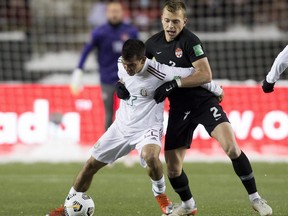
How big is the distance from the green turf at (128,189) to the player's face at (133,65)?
166cm

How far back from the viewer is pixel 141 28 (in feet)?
65.5

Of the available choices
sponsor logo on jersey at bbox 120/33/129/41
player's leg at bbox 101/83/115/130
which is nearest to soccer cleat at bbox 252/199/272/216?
player's leg at bbox 101/83/115/130

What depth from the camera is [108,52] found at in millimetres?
14352

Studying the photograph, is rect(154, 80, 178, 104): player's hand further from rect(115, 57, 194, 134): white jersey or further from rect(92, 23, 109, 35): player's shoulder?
rect(92, 23, 109, 35): player's shoulder

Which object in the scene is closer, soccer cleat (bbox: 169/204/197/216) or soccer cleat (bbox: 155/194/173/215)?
soccer cleat (bbox: 155/194/173/215)

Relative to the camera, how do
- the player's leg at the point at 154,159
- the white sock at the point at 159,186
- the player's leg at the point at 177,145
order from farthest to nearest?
1. the player's leg at the point at 177,145
2. the white sock at the point at 159,186
3. the player's leg at the point at 154,159

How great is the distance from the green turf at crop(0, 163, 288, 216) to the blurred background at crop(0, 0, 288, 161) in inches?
15.9

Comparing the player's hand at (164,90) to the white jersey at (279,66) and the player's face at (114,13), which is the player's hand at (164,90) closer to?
the white jersey at (279,66)

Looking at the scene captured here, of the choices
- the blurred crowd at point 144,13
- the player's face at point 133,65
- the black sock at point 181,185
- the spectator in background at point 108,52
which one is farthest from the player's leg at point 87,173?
the blurred crowd at point 144,13

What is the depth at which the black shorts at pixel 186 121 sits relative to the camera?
891 centimetres

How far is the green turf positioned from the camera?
9.72 meters

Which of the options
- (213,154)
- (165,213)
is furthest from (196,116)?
(213,154)

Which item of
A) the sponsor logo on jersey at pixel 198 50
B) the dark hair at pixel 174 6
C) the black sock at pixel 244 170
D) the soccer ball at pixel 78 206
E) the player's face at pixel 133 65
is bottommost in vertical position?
the soccer ball at pixel 78 206

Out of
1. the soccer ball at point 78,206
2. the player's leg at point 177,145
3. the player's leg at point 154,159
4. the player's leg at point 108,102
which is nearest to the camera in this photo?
the player's leg at point 154,159
